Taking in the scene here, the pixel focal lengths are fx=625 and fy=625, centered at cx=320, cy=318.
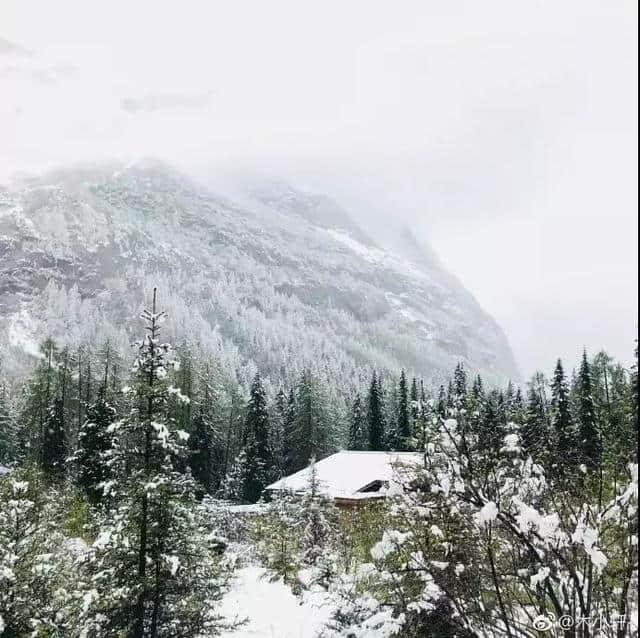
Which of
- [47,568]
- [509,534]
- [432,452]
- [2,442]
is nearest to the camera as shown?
[509,534]

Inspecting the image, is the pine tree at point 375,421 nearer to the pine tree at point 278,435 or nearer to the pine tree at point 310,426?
the pine tree at point 310,426

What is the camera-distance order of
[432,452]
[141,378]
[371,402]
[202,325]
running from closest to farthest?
[432,452] → [141,378] → [371,402] → [202,325]

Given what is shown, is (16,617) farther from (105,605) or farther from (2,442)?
(2,442)

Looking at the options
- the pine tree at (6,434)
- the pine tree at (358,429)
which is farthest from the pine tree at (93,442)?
the pine tree at (358,429)

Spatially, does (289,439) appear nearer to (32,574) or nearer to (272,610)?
(272,610)

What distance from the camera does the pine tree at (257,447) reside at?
188 ft

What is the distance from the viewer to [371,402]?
68.6 m

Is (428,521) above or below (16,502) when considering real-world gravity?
above

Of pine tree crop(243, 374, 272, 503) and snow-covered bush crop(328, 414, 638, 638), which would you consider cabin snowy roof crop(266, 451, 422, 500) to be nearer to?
pine tree crop(243, 374, 272, 503)

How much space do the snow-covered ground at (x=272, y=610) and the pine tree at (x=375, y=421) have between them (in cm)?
4006

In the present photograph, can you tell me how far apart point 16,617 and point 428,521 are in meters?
13.3

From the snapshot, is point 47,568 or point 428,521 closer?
point 428,521

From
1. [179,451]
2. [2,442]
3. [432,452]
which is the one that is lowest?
[2,442]

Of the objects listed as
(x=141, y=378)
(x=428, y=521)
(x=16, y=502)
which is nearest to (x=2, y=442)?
(x=16, y=502)
